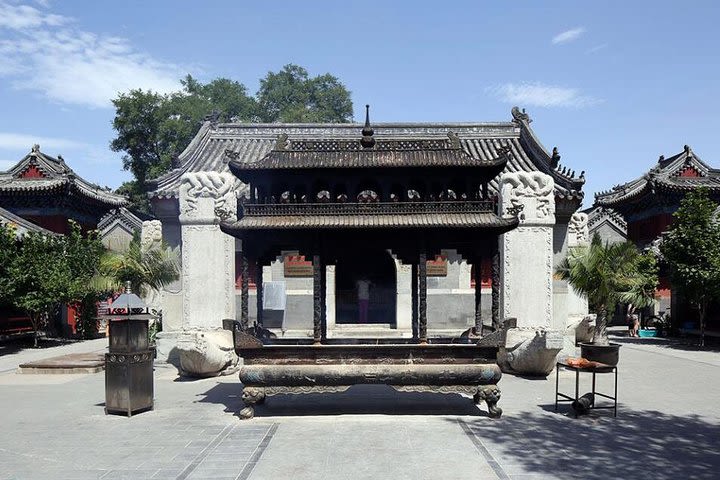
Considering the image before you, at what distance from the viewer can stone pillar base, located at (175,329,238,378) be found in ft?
39.7

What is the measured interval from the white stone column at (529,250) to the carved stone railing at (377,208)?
4.20 m

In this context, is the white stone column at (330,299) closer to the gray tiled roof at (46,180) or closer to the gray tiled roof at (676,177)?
the gray tiled roof at (46,180)

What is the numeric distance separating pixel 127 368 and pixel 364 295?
14408 mm

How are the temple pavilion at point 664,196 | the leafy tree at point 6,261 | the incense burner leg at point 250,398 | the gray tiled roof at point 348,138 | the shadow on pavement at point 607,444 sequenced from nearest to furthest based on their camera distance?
the shadow on pavement at point 607,444 → the incense burner leg at point 250,398 → the leafy tree at point 6,261 → the gray tiled roof at point 348,138 → the temple pavilion at point 664,196

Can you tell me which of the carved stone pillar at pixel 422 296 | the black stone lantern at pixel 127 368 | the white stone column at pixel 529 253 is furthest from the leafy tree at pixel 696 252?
the black stone lantern at pixel 127 368

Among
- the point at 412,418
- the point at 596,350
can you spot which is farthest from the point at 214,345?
the point at 596,350

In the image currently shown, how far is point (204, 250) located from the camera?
44.8 ft

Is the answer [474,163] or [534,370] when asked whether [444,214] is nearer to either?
[474,163]

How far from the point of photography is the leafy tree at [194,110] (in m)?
38.7

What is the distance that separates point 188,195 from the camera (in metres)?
13.7

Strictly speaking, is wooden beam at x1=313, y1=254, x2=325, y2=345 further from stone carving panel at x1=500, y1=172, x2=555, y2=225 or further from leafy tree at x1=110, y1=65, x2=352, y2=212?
leafy tree at x1=110, y1=65, x2=352, y2=212

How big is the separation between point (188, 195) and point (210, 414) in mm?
6581

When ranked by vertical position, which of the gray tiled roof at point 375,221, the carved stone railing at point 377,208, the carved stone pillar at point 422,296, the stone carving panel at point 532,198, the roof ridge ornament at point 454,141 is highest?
the roof ridge ornament at point 454,141

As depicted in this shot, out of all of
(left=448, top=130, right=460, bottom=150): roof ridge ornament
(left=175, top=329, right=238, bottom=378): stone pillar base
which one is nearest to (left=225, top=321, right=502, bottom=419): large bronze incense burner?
(left=175, top=329, right=238, bottom=378): stone pillar base
